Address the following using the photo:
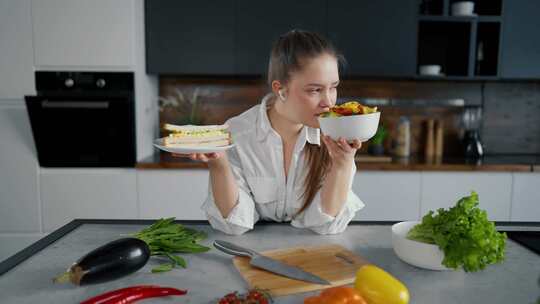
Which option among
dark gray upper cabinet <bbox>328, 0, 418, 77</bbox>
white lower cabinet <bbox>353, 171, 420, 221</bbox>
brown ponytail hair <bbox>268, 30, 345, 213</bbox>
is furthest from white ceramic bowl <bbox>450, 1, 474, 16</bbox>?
brown ponytail hair <bbox>268, 30, 345, 213</bbox>

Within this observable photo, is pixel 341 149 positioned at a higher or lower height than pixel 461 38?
lower

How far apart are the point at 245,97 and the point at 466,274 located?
2.37m

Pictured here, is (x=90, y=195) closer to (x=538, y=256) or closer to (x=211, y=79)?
(x=211, y=79)

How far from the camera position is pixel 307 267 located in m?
1.03

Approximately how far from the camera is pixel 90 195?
2.65 m

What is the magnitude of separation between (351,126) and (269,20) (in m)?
1.81

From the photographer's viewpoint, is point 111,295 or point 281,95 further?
point 281,95

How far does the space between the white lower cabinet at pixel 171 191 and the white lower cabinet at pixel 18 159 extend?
2.24ft

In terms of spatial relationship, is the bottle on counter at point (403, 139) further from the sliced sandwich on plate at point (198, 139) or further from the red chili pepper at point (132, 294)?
the red chili pepper at point (132, 294)

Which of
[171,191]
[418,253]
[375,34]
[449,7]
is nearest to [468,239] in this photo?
[418,253]

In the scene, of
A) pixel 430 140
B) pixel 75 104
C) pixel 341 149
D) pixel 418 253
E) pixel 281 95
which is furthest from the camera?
pixel 430 140

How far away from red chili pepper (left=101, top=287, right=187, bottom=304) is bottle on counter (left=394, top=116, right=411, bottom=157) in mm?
2449

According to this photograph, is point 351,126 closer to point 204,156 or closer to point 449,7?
point 204,156

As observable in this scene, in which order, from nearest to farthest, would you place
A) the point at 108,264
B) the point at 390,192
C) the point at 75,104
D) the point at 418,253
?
1. the point at 108,264
2. the point at 418,253
3. the point at 75,104
4. the point at 390,192
